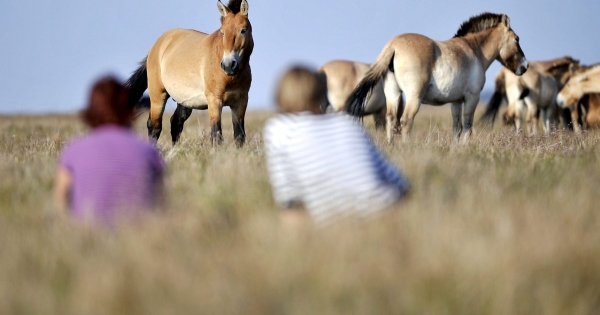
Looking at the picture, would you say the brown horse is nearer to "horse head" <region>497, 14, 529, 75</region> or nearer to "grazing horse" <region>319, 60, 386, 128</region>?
"horse head" <region>497, 14, 529, 75</region>

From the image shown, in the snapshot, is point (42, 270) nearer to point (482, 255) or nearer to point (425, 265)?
point (425, 265)

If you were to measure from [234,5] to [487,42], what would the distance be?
4445 mm

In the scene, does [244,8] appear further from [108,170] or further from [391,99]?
[108,170]

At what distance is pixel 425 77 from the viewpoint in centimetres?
994

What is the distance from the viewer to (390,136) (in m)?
9.90

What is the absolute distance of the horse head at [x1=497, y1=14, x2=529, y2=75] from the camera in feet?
37.6

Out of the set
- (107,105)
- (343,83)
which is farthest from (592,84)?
(107,105)

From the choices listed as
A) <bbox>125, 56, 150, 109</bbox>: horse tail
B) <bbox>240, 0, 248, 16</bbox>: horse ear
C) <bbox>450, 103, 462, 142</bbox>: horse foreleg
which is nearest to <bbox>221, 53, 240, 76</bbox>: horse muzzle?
<bbox>240, 0, 248, 16</bbox>: horse ear

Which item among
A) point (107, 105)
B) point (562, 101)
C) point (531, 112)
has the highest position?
point (107, 105)

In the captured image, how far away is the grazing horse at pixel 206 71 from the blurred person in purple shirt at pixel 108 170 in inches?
175

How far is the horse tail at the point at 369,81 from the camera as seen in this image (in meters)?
9.88

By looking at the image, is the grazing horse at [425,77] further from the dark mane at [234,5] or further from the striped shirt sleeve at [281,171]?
the striped shirt sleeve at [281,171]

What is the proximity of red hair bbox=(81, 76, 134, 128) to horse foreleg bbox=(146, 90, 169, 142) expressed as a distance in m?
6.86

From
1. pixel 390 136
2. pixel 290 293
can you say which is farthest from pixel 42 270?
pixel 390 136
